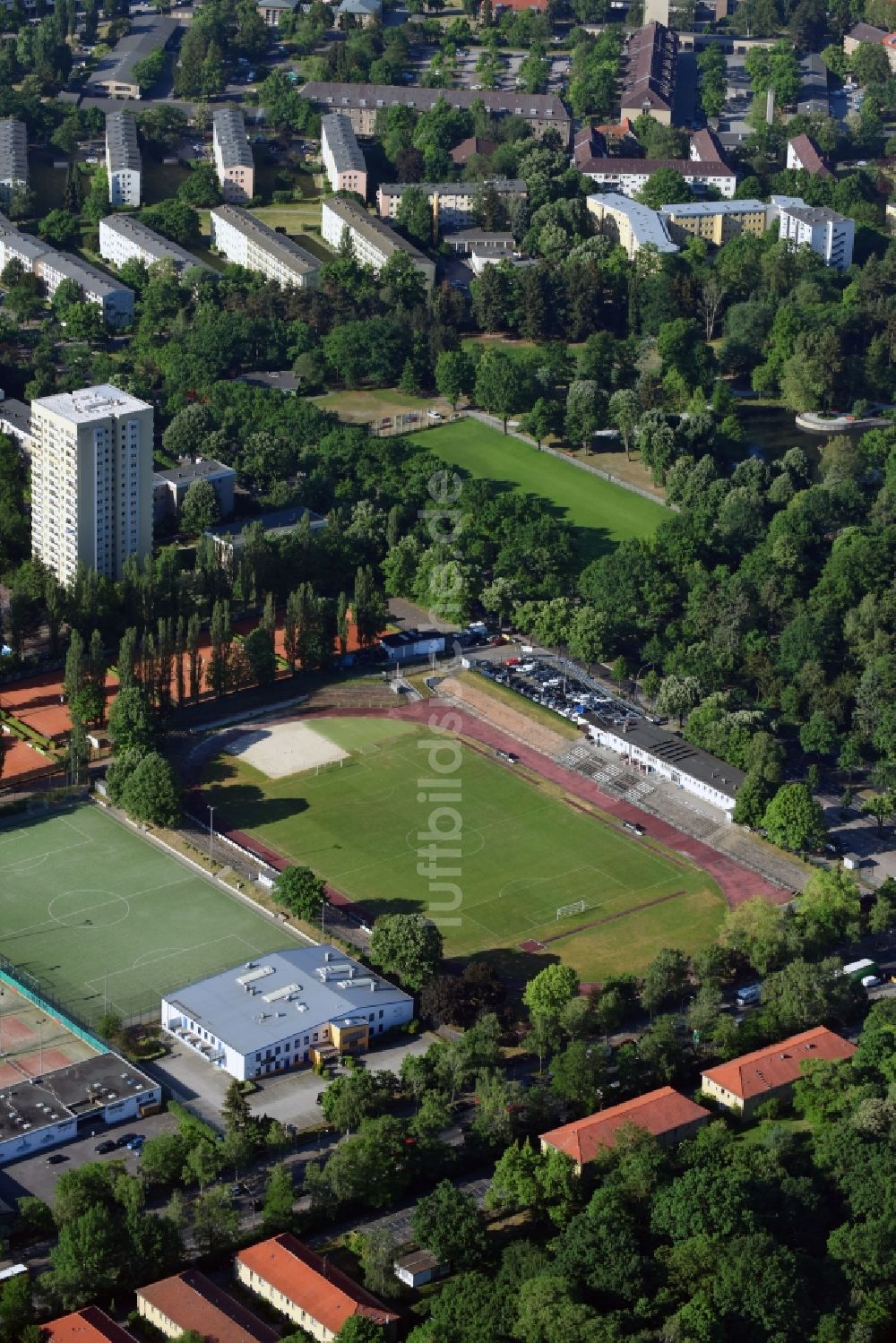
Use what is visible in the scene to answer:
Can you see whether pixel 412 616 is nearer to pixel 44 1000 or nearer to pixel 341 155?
pixel 44 1000

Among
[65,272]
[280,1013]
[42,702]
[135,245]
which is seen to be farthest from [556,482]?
[280,1013]

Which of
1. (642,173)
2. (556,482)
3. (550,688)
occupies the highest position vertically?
(642,173)

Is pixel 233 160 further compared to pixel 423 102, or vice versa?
pixel 423 102

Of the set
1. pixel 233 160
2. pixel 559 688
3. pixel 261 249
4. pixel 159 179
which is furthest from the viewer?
pixel 159 179

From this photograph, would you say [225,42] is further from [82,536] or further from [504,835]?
[504,835]

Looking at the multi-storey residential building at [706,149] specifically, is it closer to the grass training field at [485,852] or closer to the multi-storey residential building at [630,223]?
the multi-storey residential building at [630,223]
